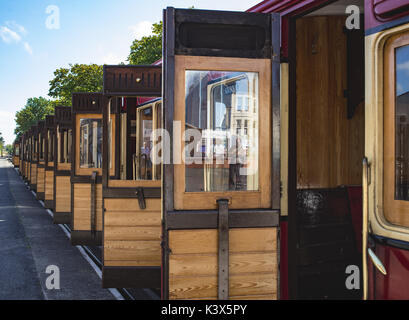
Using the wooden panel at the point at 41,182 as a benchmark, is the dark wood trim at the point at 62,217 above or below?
below

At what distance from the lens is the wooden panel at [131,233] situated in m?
4.70

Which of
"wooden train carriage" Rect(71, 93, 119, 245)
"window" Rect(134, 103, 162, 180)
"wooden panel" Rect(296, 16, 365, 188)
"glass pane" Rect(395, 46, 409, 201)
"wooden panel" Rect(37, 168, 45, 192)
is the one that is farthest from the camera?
"wooden panel" Rect(37, 168, 45, 192)

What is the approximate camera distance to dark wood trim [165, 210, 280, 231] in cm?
284

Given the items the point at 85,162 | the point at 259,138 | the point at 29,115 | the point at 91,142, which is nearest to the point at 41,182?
the point at 85,162

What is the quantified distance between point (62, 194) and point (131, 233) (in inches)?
185

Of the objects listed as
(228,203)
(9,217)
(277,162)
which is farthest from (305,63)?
(9,217)

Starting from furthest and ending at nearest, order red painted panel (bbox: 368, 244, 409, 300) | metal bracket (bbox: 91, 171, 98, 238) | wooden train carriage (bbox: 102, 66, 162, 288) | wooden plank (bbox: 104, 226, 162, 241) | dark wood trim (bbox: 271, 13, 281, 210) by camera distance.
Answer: metal bracket (bbox: 91, 171, 98, 238)
wooden plank (bbox: 104, 226, 162, 241)
wooden train carriage (bbox: 102, 66, 162, 288)
dark wood trim (bbox: 271, 13, 281, 210)
red painted panel (bbox: 368, 244, 409, 300)

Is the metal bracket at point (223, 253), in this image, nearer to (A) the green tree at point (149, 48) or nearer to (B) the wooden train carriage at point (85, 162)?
(B) the wooden train carriage at point (85, 162)

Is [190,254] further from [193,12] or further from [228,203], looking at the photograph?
[193,12]

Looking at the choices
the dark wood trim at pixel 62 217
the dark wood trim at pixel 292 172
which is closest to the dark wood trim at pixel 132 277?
the dark wood trim at pixel 292 172

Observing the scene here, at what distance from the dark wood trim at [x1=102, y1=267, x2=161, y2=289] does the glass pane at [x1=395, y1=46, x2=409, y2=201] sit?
304 cm

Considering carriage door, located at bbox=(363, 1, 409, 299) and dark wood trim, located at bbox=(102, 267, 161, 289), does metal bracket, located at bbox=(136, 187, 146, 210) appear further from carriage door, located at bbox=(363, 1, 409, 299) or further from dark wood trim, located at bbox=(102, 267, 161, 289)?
carriage door, located at bbox=(363, 1, 409, 299)

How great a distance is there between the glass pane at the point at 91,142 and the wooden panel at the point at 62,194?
6.26ft

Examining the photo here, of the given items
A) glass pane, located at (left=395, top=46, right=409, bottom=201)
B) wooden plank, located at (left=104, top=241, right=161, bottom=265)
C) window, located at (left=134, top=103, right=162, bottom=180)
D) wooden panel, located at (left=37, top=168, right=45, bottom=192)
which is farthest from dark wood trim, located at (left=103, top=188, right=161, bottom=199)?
wooden panel, located at (left=37, top=168, right=45, bottom=192)
